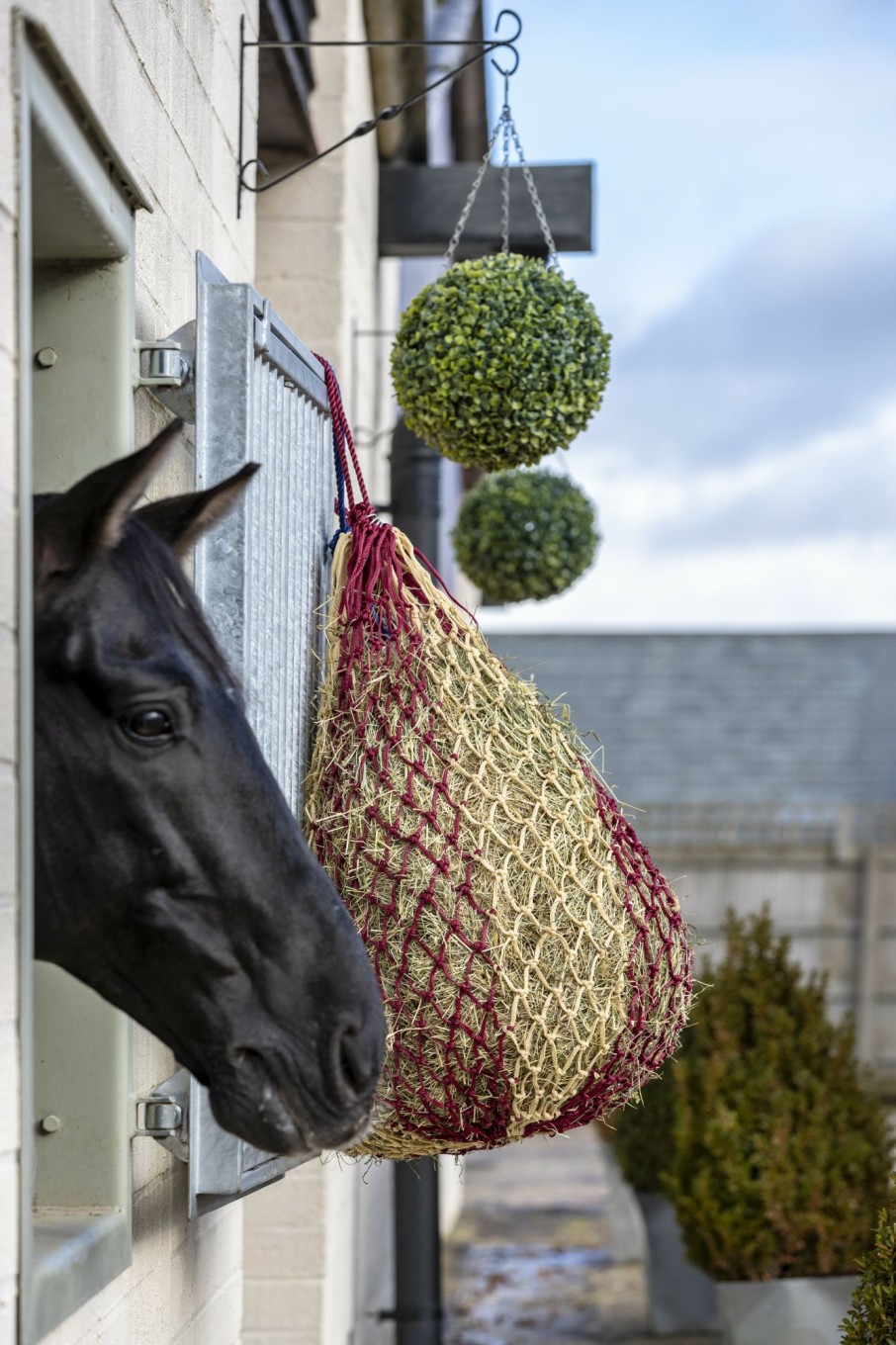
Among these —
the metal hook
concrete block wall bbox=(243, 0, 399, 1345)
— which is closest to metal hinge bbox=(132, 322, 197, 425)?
the metal hook

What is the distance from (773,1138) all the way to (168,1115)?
10.3 ft

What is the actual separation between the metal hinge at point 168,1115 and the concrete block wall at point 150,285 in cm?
6

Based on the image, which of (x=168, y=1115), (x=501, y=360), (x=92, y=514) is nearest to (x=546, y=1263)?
(x=501, y=360)

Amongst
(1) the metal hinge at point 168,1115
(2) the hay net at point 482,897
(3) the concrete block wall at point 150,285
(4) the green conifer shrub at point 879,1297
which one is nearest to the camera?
(3) the concrete block wall at point 150,285

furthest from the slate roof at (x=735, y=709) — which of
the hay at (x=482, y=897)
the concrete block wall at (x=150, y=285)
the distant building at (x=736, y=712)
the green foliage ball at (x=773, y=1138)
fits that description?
the hay at (x=482, y=897)

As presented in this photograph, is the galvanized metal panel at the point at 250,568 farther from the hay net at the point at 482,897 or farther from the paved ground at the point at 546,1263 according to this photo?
the paved ground at the point at 546,1263

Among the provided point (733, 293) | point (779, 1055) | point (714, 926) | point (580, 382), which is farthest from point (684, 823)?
point (733, 293)

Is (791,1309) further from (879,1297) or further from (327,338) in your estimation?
(327,338)

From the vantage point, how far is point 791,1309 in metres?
4.36

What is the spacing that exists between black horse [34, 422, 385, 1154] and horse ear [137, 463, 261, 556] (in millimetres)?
65

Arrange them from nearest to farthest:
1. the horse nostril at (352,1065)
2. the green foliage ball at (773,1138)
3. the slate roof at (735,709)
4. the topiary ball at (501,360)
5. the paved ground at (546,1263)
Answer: the horse nostril at (352,1065) → the topiary ball at (501,360) → the green foliage ball at (773,1138) → the paved ground at (546,1263) → the slate roof at (735,709)

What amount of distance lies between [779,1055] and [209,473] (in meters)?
3.70

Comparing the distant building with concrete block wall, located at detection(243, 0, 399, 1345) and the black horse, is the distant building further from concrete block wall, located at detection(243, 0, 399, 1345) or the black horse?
the black horse

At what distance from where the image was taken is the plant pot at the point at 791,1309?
4.28 m
